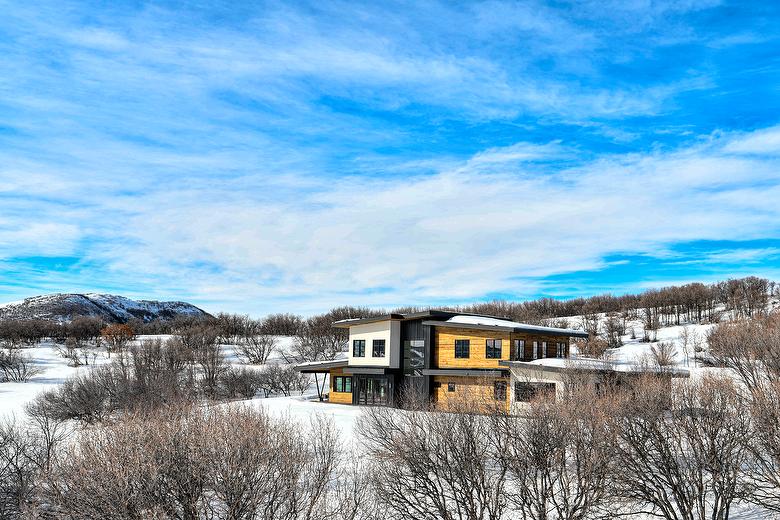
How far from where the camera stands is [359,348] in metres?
50.9

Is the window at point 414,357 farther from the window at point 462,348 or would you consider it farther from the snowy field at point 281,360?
the snowy field at point 281,360

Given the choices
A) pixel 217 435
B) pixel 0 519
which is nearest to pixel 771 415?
pixel 217 435

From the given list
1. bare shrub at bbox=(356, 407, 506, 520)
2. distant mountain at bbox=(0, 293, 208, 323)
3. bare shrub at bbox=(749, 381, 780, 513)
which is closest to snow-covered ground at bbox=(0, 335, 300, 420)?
bare shrub at bbox=(356, 407, 506, 520)

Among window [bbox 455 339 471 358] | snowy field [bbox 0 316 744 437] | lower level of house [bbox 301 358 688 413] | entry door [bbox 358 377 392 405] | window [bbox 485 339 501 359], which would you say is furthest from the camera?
entry door [bbox 358 377 392 405]

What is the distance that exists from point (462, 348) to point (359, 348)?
33.1 feet

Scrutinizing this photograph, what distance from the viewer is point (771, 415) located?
2055cm

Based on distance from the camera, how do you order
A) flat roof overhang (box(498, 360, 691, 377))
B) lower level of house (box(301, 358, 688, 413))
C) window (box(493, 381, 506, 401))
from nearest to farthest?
lower level of house (box(301, 358, 688, 413))
window (box(493, 381, 506, 401))
flat roof overhang (box(498, 360, 691, 377))

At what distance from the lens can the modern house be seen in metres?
39.9

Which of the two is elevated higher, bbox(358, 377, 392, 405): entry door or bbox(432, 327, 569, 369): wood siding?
bbox(432, 327, 569, 369): wood siding

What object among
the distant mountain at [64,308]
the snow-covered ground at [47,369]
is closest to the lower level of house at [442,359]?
the snow-covered ground at [47,369]

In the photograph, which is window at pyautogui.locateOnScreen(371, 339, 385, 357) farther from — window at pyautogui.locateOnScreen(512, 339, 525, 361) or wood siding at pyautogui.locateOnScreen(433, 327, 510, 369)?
window at pyautogui.locateOnScreen(512, 339, 525, 361)

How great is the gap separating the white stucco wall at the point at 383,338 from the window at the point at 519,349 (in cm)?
1000

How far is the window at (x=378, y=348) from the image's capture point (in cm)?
4891

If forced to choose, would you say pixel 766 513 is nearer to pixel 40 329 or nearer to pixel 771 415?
pixel 771 415
